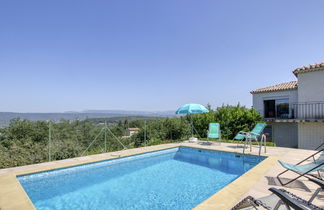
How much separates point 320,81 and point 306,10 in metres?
4.73

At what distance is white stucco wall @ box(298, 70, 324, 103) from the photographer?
412 inches

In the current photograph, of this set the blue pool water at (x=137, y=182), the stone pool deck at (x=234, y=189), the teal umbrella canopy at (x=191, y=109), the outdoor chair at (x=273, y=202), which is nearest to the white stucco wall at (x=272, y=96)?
the teal umbrella canopy at (x=191, y=109)

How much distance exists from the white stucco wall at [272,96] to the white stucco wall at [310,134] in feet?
10.4

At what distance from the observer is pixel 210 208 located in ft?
9.24

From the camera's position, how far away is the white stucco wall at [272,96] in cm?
1350

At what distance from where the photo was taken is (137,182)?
5121 millimetres

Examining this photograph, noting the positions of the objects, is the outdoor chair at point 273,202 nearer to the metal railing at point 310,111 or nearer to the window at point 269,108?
the metal railing at point 310,111

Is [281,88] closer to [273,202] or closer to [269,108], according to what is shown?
[269,108]

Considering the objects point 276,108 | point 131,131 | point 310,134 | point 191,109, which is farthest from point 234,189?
point 276,108

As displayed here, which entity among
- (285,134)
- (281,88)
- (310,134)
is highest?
(281,88)

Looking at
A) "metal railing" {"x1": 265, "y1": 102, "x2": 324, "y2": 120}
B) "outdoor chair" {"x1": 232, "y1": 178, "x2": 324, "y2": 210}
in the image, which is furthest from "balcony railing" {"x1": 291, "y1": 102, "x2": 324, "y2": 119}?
"outdoor chair" {"x1": 232, "y1": 178, "x2": 324, "y2": 210}

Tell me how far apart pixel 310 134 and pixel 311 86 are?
3065 mm

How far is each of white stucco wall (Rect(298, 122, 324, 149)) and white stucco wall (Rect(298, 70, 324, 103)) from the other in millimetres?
1573

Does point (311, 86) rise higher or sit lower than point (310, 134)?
higher
